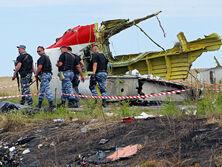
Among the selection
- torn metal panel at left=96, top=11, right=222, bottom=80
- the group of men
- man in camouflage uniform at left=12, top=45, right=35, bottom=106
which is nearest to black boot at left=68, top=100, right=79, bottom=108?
the group of men

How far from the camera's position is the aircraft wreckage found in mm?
14555

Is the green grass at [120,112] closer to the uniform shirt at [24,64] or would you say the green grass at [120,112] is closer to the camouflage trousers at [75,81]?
the camouflage trousers at [75,81]

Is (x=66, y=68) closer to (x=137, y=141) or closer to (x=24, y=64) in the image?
(x=24, y=64)

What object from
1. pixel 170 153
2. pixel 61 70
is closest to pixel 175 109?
pixel 170 153

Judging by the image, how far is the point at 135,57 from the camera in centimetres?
1658

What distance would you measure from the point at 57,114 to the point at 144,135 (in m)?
4.45

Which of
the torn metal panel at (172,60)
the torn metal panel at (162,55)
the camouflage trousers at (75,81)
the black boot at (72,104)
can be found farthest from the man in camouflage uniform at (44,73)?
the torn metal panel at (172,60)

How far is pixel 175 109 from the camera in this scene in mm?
8578

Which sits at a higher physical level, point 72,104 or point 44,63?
point 44,63

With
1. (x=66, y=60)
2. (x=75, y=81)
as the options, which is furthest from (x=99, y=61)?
(x=75, y=81)

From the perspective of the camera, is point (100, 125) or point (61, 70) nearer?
point (100, 125)

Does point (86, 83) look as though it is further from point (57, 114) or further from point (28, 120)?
point (28, 120)

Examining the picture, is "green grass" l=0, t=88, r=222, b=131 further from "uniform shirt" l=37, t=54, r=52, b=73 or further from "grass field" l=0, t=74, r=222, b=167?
"uniform shirt" l=37, t=54, r=52, b=73

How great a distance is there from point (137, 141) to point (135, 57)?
1007 cm
